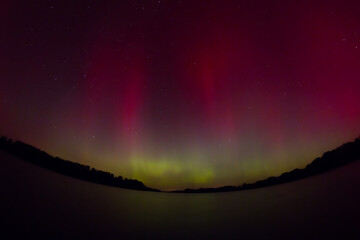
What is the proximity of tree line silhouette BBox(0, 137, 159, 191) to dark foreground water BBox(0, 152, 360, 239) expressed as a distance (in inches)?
2.3

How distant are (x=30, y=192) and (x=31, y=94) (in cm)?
77

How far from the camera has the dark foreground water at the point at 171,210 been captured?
1.27 meters

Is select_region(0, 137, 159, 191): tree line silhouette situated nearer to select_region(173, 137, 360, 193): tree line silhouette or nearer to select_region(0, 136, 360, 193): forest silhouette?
select_region(0, 136, 360, 193): forest silhouette

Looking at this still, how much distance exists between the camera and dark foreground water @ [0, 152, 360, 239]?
4.16 feet

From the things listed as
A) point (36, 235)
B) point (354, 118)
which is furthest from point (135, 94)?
point (354, 118)

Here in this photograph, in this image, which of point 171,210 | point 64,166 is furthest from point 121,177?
point 171,210

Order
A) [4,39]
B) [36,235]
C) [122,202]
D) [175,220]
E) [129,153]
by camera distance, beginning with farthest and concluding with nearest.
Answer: [129,153]
[4,39]
[122,202]
[175,220]
[36,235]

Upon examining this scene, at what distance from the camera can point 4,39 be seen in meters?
2.07

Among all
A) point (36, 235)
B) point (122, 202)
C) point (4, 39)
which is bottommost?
point (36, 235)

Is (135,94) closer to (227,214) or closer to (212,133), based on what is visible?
(212,133)

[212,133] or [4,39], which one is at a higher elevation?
[4,39]

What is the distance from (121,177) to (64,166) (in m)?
0.39

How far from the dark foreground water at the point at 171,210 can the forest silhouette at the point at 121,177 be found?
6 centimetres

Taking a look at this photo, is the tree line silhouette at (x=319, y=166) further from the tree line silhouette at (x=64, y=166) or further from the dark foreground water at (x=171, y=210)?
the tree line silhouette at (x=64, y=166)
